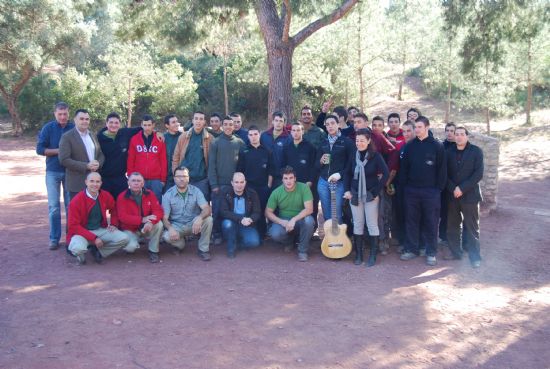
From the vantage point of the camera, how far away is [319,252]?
6824mm

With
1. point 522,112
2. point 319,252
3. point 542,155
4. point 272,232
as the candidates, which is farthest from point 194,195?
point 522,112

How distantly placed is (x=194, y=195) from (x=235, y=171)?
A: 26.4 inches

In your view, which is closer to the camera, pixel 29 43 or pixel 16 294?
pixel 16 294

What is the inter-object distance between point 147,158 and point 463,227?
4.21 meters

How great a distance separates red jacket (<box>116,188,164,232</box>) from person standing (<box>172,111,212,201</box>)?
2.49 feet

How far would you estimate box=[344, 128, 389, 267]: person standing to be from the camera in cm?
621

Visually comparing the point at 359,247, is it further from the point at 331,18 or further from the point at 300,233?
the point at 331,18

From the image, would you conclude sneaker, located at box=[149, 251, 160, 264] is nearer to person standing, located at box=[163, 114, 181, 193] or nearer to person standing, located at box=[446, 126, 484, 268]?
person standing, located at box=[163, 114, 181, 193]

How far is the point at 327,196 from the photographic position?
6.77 metres

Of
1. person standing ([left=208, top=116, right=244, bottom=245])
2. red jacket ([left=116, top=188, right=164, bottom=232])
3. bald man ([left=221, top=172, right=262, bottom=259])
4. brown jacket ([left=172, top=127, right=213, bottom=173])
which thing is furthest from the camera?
brown jacket ([left=172, top=127, right=213, bottom=173])

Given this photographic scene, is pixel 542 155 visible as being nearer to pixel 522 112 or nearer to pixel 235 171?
pixel 522 112

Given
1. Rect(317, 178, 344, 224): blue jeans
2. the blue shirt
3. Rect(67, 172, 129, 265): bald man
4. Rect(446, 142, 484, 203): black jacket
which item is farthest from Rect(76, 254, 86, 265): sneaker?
Rect(446, 142, 484, 203): black jacket

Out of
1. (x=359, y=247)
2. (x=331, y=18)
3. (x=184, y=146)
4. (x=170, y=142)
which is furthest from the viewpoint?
(x=331, y=18)

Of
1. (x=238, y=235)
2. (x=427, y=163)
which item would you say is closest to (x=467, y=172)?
Answer: (x=427, y=163)
